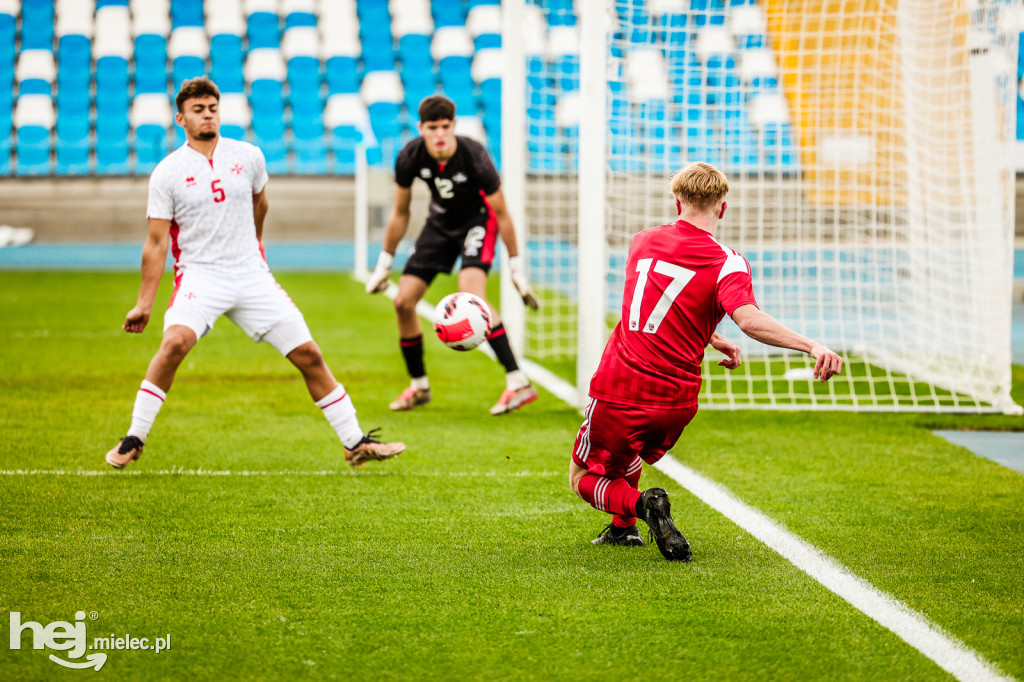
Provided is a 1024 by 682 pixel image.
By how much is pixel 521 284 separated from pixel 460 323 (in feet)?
2.87

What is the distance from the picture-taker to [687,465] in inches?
200

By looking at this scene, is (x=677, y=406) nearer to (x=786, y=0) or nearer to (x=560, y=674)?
(x=560, y=674)

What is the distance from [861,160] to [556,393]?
9.87ft

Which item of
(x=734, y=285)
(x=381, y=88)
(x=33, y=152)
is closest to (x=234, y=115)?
(x=381, y=88)

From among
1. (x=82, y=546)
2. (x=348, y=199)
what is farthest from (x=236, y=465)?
(x=348, y=199)

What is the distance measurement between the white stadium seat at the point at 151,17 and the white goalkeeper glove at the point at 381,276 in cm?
2002

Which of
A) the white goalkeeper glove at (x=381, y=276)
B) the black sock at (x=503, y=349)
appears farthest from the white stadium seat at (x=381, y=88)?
the black sock at (x=503, y=349)

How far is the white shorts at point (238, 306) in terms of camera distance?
4.65 metres

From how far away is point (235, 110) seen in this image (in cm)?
2291

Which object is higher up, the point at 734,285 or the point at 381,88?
the point at 381,88

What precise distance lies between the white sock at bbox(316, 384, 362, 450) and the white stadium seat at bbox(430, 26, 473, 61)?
67.6 ft

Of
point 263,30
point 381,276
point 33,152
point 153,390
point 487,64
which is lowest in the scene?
point 153,390

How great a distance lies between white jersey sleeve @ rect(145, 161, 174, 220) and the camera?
4.54m

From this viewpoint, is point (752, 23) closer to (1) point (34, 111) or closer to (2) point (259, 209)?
(2) point (259, 209)
